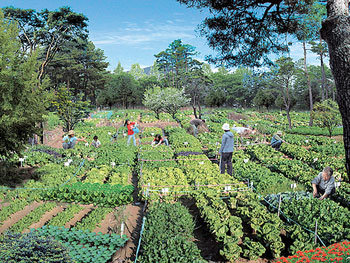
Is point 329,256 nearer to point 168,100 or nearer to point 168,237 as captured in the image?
point 168,237

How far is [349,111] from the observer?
3.29 metres

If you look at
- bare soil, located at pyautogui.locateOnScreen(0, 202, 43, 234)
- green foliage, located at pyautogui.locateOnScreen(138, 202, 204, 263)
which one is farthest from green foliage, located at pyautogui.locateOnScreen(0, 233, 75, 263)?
bare soil, located at pyautogui.locateOnScreen(0, 202, 43, 234)

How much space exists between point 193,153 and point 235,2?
8.96 metres

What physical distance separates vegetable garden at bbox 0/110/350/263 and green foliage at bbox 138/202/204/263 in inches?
0.8

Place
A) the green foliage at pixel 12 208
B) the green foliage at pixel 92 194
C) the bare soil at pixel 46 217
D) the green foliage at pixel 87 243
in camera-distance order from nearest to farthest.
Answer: the green foliage at pixel 87 243, the bare soil at pixel 46 217, the green foliage at pixel 12 208, the green foliage at pixel 92 194

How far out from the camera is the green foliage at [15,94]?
7.20 meters

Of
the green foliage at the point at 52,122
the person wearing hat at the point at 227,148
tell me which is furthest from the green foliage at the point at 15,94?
the green foliage at the point at 52,122

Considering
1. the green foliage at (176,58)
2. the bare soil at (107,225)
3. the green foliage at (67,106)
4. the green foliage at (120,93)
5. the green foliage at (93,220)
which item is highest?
the green foliage at (176,58)

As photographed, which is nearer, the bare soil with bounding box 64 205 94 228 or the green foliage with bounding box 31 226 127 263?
the green foliage with bounding box 31 226 127 263

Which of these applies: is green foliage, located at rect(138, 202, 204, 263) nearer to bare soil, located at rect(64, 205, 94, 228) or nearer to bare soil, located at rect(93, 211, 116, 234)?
bare soil, located at rect(93, 211, 116, 234)

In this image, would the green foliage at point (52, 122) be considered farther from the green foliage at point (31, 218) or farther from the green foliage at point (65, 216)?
the green foliage at point (65, 216)

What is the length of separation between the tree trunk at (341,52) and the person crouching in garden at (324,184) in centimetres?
424

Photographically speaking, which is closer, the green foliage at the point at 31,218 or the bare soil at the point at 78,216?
the green foliage at the point at 31,218

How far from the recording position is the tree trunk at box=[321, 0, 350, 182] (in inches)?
130
